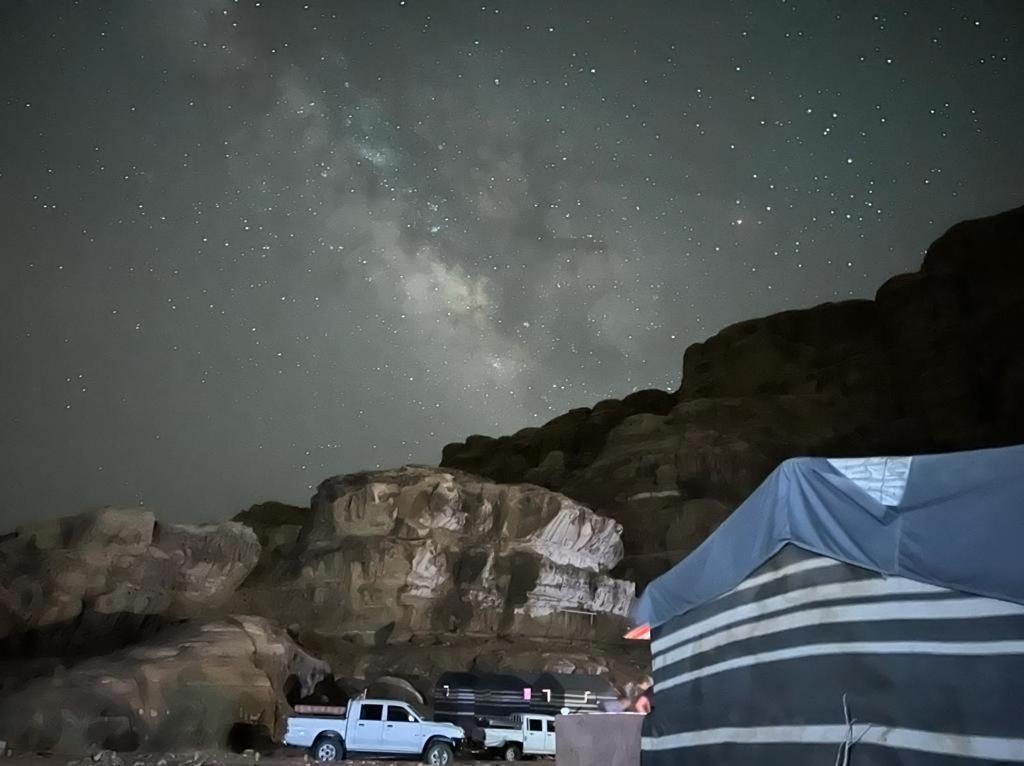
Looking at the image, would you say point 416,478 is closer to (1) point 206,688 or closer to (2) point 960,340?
(1) point 206,688

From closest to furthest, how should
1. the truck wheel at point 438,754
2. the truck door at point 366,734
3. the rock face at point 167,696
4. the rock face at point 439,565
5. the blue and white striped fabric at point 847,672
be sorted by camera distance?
the blue and white striped fabric at point 847,672 → the truck wheel at point 438,754 → the truck door at point 366,734 → the rock face at point 167,696 → the rock face at point 439,565

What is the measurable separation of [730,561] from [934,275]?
7843 cm

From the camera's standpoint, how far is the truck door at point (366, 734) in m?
23.0

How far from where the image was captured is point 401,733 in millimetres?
23188

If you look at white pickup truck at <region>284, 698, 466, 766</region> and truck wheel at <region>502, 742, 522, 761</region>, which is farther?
truck wheel at <region>502, 742, 522, 761</region>

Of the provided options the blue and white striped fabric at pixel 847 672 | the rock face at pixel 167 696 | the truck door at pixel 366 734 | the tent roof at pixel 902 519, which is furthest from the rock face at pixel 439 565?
the tent roof at pixel 902 519

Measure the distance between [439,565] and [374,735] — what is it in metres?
27.0

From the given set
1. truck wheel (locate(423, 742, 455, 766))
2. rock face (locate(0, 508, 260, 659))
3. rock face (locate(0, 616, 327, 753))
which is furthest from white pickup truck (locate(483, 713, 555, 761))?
rock face (locate(0, 508, 260, 659))

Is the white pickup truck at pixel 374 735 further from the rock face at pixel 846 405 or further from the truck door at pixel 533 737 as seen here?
the rock face at pixel 846 405

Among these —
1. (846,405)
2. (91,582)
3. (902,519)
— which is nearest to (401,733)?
(902,519)

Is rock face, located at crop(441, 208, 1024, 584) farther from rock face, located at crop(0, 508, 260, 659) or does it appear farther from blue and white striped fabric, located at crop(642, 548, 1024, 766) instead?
blue and white striped fabric, located at crop(642, 548, 1024, 766)

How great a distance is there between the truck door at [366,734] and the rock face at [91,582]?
67.2ft

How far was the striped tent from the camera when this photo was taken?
12.7 ft

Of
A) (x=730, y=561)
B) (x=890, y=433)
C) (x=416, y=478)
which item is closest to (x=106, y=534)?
(x=416, y=478)
